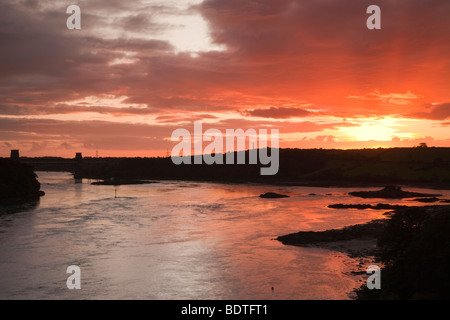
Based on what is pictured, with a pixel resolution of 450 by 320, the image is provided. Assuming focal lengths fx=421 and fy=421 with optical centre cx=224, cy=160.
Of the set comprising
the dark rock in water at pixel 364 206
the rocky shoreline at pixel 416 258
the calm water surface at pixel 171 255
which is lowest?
the calm water surface at pixel 171 255

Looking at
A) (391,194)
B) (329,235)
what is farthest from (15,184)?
(391,194)

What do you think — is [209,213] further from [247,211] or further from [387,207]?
[387,207]

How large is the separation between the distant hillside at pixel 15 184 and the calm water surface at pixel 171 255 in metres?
A: 29.9

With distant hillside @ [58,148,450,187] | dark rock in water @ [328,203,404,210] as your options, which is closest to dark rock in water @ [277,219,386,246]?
dark rock in water @ [328,203,404,210]

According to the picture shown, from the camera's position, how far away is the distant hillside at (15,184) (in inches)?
4178

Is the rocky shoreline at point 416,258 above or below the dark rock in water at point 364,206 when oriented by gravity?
above

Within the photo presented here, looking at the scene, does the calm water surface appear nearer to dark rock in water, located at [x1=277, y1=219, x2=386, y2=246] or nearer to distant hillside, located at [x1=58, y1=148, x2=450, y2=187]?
dark rock in water, located at [x1=277, y1=219, x2=386, y2=246]

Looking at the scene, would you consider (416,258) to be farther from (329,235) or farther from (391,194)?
(391,194)

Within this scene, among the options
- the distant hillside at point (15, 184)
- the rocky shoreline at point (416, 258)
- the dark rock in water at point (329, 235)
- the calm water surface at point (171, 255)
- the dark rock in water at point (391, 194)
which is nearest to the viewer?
the rocky shoreline at point (416, 258)

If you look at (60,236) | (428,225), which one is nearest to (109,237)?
(60,236)

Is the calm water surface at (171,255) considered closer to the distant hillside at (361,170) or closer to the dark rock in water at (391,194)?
the dark rock in water at (391,194)

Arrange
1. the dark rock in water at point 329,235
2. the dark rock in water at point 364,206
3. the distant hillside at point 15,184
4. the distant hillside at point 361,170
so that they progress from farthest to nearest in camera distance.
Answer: the distant hillside at point 361,170 → the distant hillside at point 15,184 → the dark rock in water at point 364,206 → the dark rock in water at point 329,235

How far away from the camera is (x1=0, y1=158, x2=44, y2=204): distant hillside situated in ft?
348

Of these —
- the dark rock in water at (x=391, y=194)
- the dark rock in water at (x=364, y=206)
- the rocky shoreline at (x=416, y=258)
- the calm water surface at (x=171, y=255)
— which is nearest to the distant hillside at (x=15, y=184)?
the calm water surface at (x=171, y=255)
